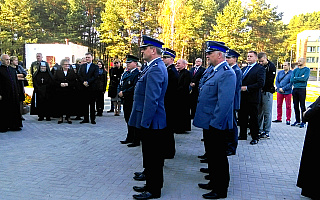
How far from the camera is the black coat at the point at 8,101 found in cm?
829

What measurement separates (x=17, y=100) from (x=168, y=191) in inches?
241

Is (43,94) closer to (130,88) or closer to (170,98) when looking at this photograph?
(130,88)

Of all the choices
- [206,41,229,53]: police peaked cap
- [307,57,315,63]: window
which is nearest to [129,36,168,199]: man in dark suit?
[206,41,229,53]: police peaked cap

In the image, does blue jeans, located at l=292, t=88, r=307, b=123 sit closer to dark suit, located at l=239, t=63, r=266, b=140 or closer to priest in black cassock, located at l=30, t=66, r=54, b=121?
dark suit, located at l=239, t=63, r=266, b=140

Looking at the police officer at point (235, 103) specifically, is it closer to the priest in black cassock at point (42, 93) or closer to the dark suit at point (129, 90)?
the dark suit at point (129, 90)

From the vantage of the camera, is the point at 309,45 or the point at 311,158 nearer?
the point at 311,158

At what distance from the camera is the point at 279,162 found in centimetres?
604

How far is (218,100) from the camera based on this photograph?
400 centimetres

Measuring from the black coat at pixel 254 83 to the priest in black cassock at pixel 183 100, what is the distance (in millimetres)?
1766

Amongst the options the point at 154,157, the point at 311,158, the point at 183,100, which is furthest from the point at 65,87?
the point at 311,158

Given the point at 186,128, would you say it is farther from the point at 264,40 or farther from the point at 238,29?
the point at 264,40

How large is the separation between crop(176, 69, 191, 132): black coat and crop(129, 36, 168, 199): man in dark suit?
4.19 meters

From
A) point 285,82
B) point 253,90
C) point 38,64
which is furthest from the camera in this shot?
point 285,82

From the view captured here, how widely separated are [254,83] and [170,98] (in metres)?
2.30
